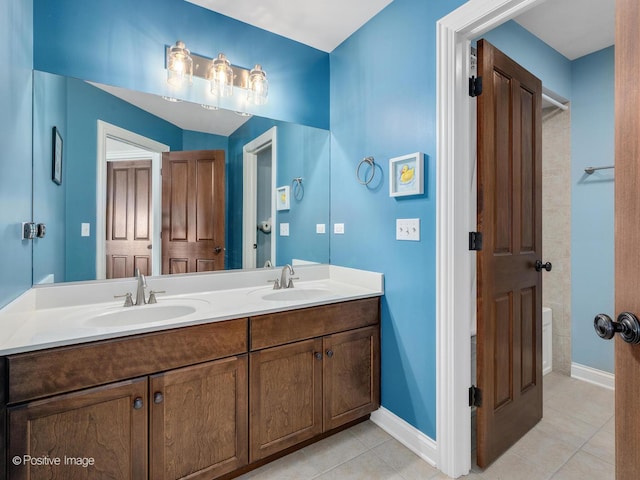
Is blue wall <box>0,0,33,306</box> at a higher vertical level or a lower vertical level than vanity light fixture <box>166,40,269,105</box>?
lower

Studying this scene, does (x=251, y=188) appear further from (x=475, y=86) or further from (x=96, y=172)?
(x=475, y=86)

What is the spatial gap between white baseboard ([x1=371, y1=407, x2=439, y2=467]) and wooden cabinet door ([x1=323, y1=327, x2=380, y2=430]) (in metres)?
0.09

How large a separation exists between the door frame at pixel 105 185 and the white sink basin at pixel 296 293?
66 cm

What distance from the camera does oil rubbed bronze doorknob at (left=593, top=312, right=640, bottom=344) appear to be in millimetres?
785

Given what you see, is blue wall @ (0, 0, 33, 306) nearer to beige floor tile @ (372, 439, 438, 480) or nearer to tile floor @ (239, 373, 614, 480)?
tile floor @ (239, 373, 614, 480)

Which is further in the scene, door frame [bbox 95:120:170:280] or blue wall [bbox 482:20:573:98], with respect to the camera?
blue wall [bbox 482:20:573:98]

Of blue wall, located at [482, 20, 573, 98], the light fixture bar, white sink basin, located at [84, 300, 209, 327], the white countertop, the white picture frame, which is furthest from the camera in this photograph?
the white picture frame

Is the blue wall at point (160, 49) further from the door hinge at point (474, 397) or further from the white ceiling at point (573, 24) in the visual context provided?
the door hinge at point (474, 397)

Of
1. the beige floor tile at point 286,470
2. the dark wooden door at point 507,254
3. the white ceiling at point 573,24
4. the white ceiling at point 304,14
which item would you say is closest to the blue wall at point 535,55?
the white ceiling at point 573,24

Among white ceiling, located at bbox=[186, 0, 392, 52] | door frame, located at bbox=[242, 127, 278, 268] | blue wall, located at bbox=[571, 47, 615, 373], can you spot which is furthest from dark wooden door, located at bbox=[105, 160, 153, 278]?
blue wall, located at bbox=[571, 47, 615, 373]

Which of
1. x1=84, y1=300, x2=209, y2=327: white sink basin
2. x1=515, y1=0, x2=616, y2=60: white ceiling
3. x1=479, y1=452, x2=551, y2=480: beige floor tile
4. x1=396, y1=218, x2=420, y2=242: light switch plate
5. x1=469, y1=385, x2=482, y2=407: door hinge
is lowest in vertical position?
x1=479, y1=452, x2=551, y2=480: beige floor tile

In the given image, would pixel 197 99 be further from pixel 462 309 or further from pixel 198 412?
pixel 462 309

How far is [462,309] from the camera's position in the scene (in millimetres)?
1541

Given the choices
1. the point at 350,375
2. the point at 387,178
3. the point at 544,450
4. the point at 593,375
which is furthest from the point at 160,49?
the point at 593,375
